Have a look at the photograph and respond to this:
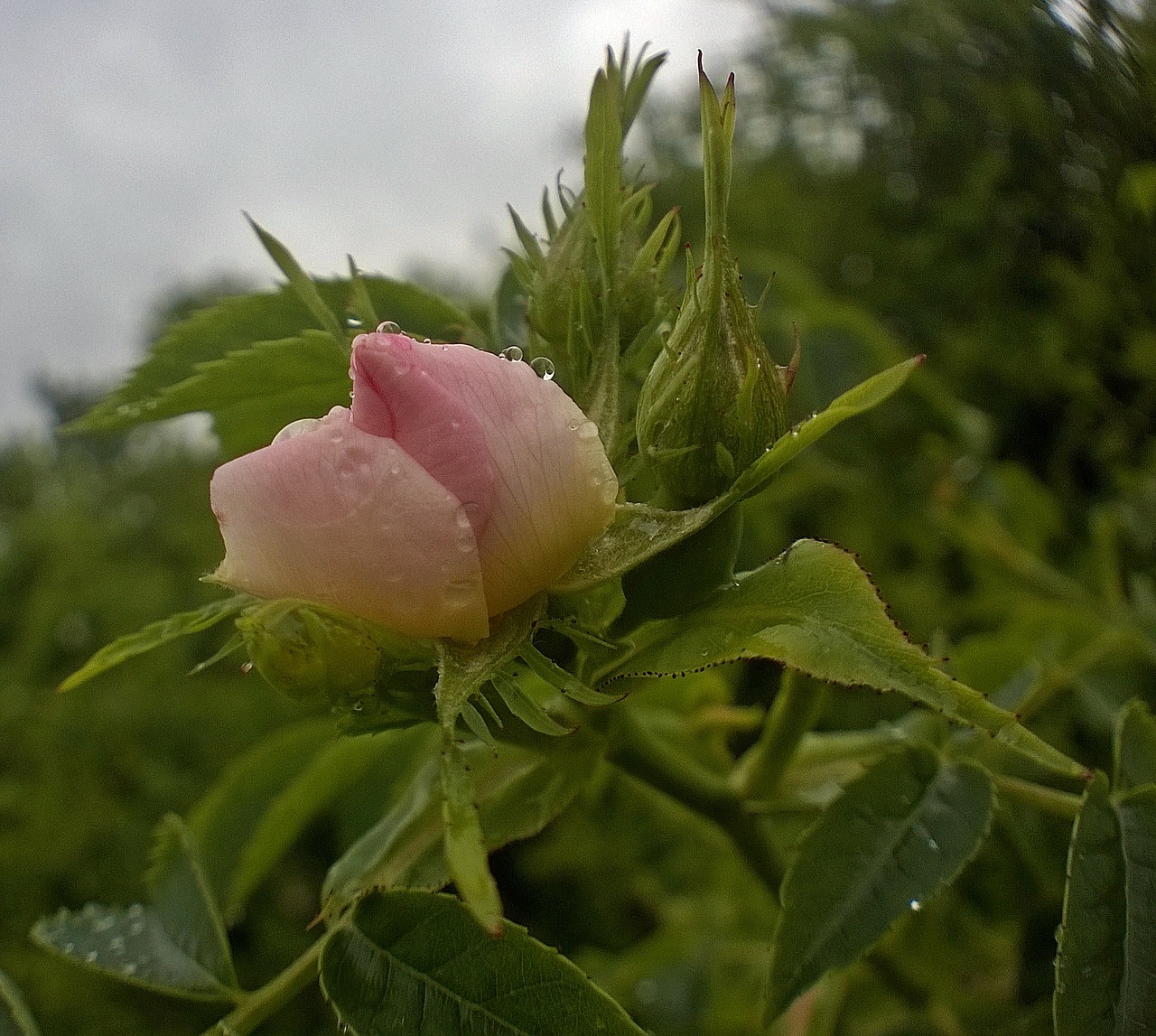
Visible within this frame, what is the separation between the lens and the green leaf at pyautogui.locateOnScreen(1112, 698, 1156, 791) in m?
0.39

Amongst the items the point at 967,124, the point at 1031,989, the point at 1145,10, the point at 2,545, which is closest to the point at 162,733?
the point at 2,545

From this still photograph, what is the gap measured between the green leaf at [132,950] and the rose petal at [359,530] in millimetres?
246

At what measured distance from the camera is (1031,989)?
610 mm

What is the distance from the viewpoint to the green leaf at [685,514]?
29cm

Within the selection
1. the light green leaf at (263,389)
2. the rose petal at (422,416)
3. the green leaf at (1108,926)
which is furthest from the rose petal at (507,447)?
the green leaf at (1108,926)

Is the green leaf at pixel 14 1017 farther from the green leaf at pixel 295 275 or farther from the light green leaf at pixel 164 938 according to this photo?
the green leaf at pixel 295 275

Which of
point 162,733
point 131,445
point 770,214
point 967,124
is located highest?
point 967,124

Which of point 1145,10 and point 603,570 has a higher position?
point 1145,10

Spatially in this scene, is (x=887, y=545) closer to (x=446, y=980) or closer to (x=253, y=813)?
(x=253, y=813)

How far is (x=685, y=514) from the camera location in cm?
31

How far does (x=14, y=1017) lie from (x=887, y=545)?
3.65 feet

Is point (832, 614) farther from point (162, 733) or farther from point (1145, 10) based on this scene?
point (162, 733)

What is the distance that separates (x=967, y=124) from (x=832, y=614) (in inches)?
16.4

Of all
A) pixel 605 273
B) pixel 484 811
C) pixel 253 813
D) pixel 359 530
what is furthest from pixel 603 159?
pixel 253 813
